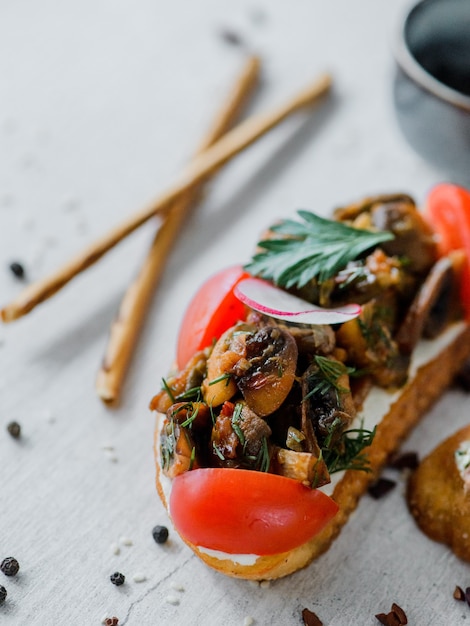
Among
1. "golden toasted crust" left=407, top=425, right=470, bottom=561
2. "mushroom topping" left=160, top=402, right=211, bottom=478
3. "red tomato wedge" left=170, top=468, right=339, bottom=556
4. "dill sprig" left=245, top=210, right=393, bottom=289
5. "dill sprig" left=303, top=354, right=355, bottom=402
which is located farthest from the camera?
"dill sprig" left=245, top=210, right=393, bottom=289

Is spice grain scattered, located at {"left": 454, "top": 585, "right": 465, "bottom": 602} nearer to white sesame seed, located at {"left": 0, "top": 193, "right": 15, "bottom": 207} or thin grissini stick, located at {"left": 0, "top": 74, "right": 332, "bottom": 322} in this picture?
thin grissini stick, located at {"left": 0, "top": 74, "right": 332, "bottom": 322}

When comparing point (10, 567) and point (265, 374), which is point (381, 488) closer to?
point (265, 374)

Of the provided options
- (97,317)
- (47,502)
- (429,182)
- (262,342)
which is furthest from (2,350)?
(429,182)

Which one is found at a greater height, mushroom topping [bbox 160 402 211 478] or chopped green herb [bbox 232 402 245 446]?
chopped green herb [bbox 232 402 245 446]

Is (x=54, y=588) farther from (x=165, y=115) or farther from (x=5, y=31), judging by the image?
(x=5, y=31)

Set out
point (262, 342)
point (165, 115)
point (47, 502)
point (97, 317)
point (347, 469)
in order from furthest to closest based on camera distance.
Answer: point (165, 115)
point (97, 317)
point (47, 502)
point (347, 469)
point (262, 342)

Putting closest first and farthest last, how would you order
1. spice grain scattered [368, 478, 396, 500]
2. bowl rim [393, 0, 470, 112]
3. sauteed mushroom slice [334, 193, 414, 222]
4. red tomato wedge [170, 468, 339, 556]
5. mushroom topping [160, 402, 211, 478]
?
red tomato wedge [170, 468, 339, 556] → mushroom topping [160, 402, 211, 478] → spice grain scattered [368, 478, 396, 500] → sauteed mushroom slice [334, 193, 414, 222] → bowl rim [393, 0, 470, 112]

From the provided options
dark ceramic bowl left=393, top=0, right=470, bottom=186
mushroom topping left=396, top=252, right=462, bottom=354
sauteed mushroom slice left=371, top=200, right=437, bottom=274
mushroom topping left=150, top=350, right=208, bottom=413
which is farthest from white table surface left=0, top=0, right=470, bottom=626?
sauteed mushroom slice left=371, top=200, right=437, bottom=274

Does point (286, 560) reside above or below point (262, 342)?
below
